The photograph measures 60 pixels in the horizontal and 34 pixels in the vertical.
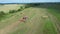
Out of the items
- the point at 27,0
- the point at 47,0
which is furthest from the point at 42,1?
the point at 27,0

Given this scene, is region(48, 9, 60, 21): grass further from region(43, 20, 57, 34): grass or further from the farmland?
region(43, 20, 57, 34): grass

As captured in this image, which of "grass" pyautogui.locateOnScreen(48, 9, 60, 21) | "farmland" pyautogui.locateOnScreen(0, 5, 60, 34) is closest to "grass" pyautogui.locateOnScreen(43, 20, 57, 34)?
"farmland" pyautogui.locateOnScreen(0, 5, 60, 34)

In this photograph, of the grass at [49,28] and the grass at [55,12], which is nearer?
the grass at [49,28]

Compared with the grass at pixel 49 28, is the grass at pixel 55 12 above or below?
above

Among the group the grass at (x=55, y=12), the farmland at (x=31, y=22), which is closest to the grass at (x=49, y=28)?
the farmland at (x=31, y=22)

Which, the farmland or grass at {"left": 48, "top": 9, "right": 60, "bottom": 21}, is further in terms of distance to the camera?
grass at {"left": 48, "top": 9, "right": 60, "bottom": 21}

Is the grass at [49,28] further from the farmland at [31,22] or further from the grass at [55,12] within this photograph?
the grass at [55,12]

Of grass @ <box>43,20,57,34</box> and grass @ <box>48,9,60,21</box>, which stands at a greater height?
grass @ <box>48,9,60,21</box>
